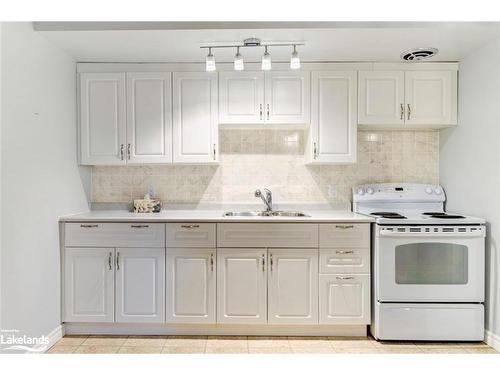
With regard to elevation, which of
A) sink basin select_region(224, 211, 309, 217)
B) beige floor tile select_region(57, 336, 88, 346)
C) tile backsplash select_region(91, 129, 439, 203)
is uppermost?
tile backsplash select_region(91, 129, 439, 203)

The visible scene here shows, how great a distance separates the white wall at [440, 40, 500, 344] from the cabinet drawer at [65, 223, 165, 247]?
2350 millimetres

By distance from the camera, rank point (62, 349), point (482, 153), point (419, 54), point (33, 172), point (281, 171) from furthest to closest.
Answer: point (281, 171) < point (419, 54) < point (482, 153) < point (62, 349) < point (33, 172)

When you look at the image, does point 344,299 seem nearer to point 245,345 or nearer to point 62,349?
point 245,345

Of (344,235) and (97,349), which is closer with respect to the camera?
(97,349)

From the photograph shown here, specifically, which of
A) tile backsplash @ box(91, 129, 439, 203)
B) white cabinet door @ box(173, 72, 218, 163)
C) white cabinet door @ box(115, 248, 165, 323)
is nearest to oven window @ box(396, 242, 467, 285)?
tile backsplash @ box(91, 129, 439, 203)

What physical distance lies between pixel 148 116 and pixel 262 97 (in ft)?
3.09

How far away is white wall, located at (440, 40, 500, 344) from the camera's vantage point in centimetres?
241

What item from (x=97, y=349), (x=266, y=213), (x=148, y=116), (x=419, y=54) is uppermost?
(x=419, y=54)

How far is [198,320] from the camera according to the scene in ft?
8.43

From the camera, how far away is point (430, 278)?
97.4 inches

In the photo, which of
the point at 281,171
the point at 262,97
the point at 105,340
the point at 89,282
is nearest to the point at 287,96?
the point at 262,97

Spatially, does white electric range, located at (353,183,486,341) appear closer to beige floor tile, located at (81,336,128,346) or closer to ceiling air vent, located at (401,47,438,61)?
ceiling air vent, located at (401,47,438,61)

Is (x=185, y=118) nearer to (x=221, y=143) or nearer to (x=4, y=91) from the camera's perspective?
(x=221, y=143)

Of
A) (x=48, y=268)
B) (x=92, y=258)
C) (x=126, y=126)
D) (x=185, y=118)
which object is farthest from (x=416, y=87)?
(x=48, y=268)
